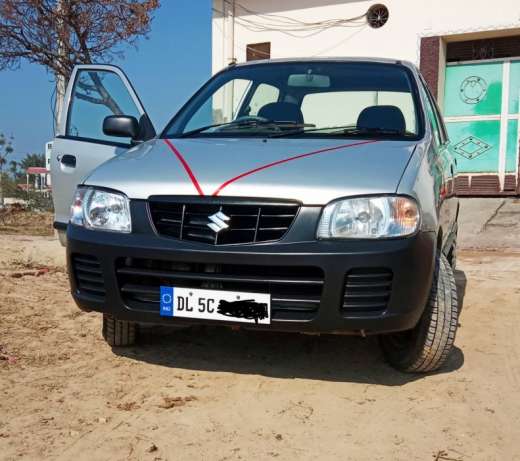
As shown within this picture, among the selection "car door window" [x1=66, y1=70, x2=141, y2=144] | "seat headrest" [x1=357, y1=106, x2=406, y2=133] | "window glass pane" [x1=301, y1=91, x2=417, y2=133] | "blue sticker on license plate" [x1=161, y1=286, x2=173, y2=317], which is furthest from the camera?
"car door window" [x1=66, y1=70, x2=141, y2=144]

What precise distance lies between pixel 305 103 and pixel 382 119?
67 cm

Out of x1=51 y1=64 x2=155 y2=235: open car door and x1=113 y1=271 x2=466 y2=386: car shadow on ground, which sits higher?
x1=51 y1=64 x2=155 y2=235: open car door

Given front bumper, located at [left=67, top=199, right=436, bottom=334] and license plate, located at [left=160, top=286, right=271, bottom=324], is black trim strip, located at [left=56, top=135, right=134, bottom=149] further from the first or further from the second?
license plate, located at [left=160, top=286, right=271, bottom=324]

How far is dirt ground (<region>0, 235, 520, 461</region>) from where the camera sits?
2.28 metres

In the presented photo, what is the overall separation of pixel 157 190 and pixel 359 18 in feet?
29.5

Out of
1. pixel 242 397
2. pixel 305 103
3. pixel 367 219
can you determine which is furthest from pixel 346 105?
pixel 242 397

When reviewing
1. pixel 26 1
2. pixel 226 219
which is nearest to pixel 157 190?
pixel 226 219

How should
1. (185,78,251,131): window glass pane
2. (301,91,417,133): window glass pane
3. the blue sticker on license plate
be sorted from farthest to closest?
(185,78,251,131): window glass pane
(301,91,417,133): window glass pane
the blue sticker on license plate

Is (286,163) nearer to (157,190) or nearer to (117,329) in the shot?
(157,190)

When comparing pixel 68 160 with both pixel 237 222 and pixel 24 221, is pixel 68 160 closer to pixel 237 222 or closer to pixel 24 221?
pixel 237 222

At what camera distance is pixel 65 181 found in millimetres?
4281

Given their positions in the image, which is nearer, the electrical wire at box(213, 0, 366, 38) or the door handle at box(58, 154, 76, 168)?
the door handle at box(58, 154, 76, 168)

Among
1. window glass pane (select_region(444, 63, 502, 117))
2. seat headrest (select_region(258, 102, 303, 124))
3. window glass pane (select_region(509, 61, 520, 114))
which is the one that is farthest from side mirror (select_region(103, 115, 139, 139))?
window glass pane (select_region(509, 61, 520, 114))

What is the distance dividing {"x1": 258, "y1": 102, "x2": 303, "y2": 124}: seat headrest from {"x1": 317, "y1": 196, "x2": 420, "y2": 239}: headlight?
1189 millimetres
